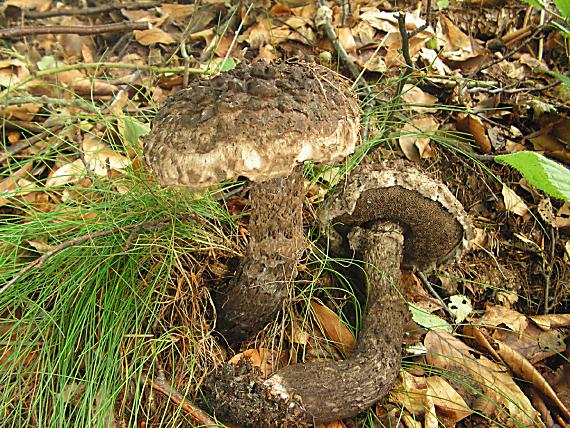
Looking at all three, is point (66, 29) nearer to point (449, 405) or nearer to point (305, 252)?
point (305, 252)

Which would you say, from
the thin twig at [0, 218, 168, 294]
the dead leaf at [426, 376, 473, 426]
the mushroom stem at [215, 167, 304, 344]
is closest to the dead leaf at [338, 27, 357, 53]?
the mushroom stem at [215, 167, 304, 344]

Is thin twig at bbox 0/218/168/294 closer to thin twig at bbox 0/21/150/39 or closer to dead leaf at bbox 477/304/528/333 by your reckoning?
thin twig at bbox 0/21/150/39

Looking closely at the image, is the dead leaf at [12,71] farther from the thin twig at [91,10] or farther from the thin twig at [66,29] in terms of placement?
the thin twig at [91,10]

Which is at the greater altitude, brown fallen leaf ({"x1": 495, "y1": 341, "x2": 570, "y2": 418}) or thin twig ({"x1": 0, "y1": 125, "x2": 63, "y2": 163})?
thin twig ({"x1": 0, "y1": 125, "x2": 63, "y2": 163})

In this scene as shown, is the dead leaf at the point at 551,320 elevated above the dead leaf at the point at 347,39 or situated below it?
below

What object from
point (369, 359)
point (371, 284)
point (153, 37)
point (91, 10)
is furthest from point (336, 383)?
point (91, 10)

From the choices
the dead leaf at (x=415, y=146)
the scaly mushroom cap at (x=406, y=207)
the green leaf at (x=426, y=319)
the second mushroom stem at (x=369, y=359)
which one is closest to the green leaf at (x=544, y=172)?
the scaly mushroom cap at (x=406, y=207)

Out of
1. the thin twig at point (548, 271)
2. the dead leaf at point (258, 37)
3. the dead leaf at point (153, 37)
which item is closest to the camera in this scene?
the thin twig at point (548, 271)
